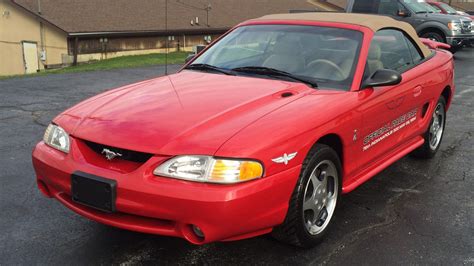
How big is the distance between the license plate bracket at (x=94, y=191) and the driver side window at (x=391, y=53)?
2.25m

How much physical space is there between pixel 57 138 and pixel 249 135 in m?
1.33

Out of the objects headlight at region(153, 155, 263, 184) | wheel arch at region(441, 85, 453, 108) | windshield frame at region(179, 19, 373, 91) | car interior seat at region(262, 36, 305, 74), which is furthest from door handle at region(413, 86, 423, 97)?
headlight at region(153, 155, 263, 184)

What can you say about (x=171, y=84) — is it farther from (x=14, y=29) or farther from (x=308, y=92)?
(x=14, y=29)

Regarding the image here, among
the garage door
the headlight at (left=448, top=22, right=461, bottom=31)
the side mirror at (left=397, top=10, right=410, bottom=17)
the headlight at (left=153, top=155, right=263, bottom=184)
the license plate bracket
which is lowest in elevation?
the garage door

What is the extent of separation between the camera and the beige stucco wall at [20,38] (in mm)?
23359

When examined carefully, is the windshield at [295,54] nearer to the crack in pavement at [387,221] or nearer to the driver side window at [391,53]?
the driver side window at [391,53]

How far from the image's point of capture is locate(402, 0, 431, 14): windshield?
50.8 feet

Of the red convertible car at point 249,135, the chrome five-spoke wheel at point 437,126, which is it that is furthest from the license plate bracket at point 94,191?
the chrome five-spoke wheel at point 437,126

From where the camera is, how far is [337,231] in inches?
141

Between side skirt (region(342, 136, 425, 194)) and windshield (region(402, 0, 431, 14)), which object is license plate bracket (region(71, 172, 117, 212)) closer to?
side skirt (region(342, 136, 425, 194))

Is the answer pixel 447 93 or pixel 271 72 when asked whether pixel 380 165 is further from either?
pixel 447 93

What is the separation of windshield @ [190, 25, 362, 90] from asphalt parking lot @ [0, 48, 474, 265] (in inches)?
43.3

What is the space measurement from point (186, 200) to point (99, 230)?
3.90ft

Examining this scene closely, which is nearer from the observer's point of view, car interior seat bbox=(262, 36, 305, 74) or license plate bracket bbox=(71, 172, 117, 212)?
license plate bracket bbox=(71, 172, 117, 212)
